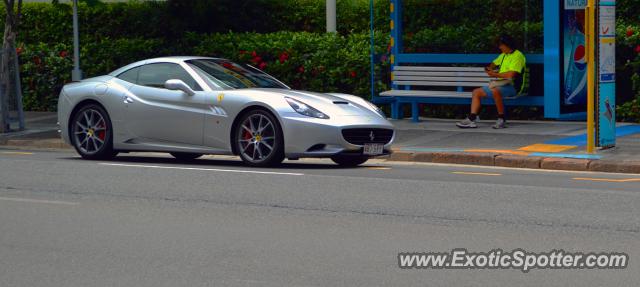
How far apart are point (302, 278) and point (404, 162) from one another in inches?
314

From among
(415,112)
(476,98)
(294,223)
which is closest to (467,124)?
(476,98)

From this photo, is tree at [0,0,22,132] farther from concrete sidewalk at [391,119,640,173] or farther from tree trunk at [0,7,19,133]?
concrete sidewalk at [391,119,640,173]

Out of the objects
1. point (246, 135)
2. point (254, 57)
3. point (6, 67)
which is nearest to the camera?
point (246, 135)

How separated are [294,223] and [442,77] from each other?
9791 millimetres

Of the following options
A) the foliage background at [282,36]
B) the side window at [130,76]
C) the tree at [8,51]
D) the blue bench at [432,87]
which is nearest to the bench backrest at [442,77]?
the blue bench at [432,87]

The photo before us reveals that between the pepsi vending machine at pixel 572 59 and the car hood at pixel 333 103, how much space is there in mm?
4472

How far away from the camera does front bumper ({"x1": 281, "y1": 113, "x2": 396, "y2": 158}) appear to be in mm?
13625

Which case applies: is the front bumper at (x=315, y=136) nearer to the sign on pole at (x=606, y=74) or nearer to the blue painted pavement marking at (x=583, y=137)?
the sign on pole at (x=606, y=74)

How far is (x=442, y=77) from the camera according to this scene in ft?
63.1

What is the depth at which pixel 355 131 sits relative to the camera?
13.9 metres

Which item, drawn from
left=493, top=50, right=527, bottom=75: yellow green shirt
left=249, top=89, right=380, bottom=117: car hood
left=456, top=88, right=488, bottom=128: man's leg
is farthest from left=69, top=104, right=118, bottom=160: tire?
left=493, top=50, right=527, bottom=75: yellow green shirt

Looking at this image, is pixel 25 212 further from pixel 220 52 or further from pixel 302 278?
pixel 220 52

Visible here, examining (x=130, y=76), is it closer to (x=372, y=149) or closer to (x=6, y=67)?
(x=372, y=149)

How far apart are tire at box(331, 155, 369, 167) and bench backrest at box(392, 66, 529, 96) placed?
4.58 m
